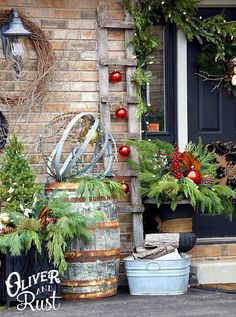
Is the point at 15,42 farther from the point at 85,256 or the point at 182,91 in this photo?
the point at 85,256

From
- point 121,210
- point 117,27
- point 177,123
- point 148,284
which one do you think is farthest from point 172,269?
point 117,27

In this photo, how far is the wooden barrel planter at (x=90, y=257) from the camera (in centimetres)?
788

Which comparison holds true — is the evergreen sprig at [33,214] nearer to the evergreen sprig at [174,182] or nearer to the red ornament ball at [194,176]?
the evergreen sprig at [174,182]

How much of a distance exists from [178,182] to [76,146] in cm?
95

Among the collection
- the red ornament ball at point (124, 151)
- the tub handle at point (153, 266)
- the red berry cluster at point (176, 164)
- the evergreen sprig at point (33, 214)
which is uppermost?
the red ornament ball at point (124, 151)

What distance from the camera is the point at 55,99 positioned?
28.1 feet

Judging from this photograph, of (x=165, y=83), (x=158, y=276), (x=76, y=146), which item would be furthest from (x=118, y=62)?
(x=158, y=276)

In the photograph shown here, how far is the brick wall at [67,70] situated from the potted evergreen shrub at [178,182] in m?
0.26

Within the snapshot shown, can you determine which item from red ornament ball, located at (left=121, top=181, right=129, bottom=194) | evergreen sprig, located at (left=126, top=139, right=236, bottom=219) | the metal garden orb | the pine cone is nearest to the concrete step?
evergreen sprig, located at (left=126, top=139, right=236, bottom=219)

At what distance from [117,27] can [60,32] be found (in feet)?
1.74

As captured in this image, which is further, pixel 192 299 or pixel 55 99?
pixel 55 99

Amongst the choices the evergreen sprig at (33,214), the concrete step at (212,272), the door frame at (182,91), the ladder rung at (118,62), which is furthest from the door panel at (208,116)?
the evergreen sprig at (33,214)

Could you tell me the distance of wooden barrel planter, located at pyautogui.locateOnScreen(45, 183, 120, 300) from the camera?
7875 mm

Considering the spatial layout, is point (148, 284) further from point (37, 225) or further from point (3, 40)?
point (3, 40)
